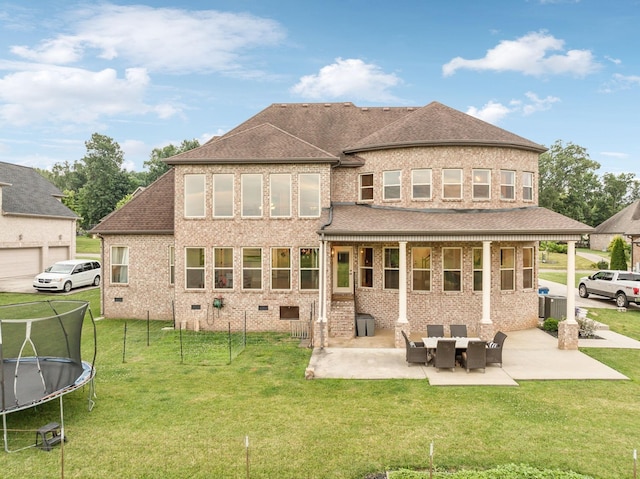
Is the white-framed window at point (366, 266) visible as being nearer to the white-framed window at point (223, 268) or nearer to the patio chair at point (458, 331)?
the patio chair at point (458, 331)

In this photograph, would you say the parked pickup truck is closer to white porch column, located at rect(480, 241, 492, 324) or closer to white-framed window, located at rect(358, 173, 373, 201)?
white porch column, located at rect(480, 241, 492, 324)

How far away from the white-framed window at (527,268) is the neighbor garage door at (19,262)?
3317 cm

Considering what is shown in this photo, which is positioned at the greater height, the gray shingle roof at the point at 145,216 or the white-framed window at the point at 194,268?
the gray shingle roof at the point at 145,216

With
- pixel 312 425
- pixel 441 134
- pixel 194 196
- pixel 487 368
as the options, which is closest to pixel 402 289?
pixel 487 368

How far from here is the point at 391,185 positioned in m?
15.1

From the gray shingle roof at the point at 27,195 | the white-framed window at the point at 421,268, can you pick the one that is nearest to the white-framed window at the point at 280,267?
the white-framed window at the point at 421,268

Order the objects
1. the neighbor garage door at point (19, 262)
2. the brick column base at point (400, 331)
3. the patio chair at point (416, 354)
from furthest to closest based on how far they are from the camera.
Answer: the neighbor garage door at point (19, 262) < the brick column base at point (400, 331) < the patio chair at point (416, 354)

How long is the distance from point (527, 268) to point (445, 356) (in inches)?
279

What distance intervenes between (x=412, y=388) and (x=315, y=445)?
11.6ft

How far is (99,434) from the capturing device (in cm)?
681

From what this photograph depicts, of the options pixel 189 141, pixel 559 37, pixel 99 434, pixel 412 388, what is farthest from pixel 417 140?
pixel 189 141

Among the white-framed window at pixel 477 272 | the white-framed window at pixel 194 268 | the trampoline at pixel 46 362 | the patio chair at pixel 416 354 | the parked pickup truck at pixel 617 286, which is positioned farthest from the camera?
the parked pickup truck at pixel 617 286

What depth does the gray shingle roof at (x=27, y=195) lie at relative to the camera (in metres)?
27.6

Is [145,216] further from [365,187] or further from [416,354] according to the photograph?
[416,354]
